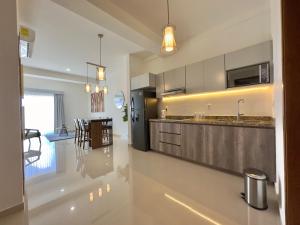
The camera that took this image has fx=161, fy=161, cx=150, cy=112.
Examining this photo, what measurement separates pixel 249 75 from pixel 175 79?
1838 millimetres

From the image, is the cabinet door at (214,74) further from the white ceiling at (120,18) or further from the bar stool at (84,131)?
the bar stool at (84,131)

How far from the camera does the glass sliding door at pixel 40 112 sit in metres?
8.41

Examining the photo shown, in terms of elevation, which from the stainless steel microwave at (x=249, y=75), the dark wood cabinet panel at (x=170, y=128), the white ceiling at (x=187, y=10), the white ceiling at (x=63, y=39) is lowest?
the dark wood cabinet panel at (x=170, y=128)

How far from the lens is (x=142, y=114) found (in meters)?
4.93

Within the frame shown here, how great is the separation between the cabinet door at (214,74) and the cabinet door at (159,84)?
1.46 m

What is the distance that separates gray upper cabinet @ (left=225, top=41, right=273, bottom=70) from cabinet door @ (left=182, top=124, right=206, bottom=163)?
140 centimetres

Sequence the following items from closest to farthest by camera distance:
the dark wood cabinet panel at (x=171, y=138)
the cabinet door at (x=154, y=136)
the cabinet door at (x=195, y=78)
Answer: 1. the cabinet door at (x=195, y=78)
2. the dark wood cabinet panel at (x=171, y=138)
3. the cabinet door at (x=154, y=136)

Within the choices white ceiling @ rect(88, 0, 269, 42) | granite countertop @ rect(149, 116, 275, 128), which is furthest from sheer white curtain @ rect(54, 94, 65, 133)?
white ceiling @ rect(88, 0, 269, 42)

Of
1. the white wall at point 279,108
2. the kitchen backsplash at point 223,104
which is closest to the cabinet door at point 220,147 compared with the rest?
the kitchen backsplash at point 223,104

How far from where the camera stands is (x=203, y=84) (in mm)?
3711

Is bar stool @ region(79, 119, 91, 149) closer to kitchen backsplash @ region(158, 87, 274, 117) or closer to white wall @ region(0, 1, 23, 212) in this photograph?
kitchen backsplash @ region(158, 87, 274, 117)

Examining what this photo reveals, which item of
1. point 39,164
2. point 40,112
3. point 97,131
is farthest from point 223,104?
point 40,112

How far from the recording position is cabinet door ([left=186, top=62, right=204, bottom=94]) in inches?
148

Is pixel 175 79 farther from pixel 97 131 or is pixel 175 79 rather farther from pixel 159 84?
pixel 97 131
